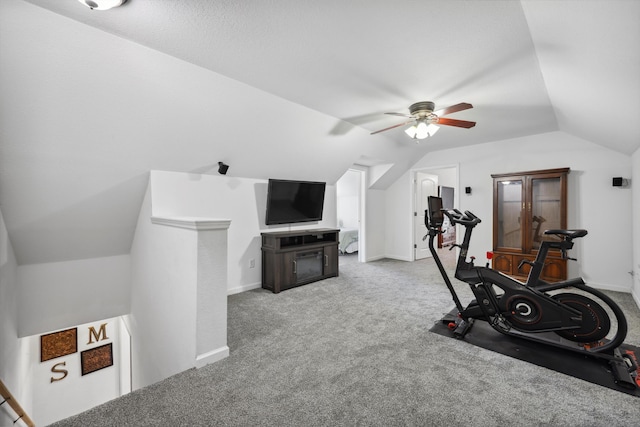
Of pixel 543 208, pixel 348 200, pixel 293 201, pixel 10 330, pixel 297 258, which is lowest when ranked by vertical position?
pixel 10 330

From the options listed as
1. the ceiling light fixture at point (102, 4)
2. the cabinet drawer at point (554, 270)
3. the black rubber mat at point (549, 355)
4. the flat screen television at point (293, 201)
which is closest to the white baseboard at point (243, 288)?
the flat screen television at point (293, 201)

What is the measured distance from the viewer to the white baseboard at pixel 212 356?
212 cm

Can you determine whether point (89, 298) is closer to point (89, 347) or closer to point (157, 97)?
point (89, 347)

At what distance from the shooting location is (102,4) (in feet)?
5.46

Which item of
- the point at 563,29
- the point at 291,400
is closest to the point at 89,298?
the point at 291,400

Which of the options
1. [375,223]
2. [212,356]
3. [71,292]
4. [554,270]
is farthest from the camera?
[375,223]

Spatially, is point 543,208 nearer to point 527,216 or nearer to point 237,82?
point 527,216

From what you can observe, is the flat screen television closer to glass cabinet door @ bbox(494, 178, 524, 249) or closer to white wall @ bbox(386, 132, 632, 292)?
glass cabinet door @ bbox(494, 178, 524, 249)

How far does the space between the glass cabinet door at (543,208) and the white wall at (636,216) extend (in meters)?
0.78

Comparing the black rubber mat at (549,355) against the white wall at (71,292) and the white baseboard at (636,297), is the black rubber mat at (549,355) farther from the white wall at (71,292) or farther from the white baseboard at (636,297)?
the white wall at (71,292)

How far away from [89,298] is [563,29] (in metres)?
5.49

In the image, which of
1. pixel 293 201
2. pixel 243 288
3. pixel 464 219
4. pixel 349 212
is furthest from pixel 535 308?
pixel 349 212

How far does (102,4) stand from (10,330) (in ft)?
11.5

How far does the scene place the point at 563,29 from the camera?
5.72 ft
